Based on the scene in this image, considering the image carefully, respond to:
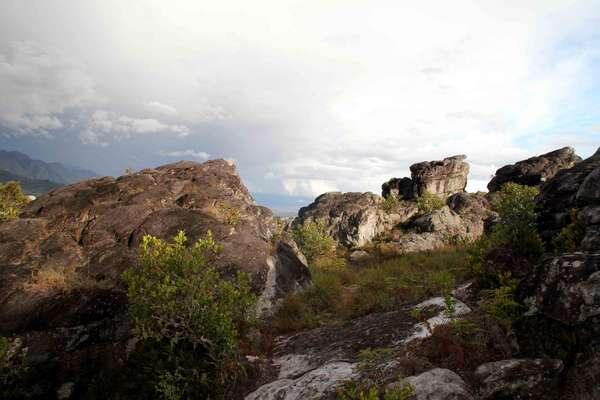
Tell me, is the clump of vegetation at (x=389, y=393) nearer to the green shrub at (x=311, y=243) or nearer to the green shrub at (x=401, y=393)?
the green shrub at (x=401, y=393)

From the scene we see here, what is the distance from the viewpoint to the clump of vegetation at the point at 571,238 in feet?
38.6

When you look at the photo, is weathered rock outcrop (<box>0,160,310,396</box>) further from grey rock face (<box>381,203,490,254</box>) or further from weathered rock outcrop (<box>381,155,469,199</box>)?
weathered rock outcrop (<box>381,155,469,199</box>)

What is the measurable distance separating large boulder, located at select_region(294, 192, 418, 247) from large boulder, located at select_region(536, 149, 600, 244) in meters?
32.1

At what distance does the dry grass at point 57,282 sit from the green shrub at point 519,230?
15.7 m

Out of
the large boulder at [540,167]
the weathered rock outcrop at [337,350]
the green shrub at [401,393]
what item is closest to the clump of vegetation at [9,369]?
the weathered rock outcrop at [337,350]

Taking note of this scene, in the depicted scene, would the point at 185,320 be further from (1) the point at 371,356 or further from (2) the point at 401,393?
(2) the point at 401,393

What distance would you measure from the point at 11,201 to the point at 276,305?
18.0 m

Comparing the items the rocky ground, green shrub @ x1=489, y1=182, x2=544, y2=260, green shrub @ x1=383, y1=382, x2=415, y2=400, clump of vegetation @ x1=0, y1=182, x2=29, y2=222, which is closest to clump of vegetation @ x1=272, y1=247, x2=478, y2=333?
the rocky ground

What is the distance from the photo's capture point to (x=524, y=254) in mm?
13516

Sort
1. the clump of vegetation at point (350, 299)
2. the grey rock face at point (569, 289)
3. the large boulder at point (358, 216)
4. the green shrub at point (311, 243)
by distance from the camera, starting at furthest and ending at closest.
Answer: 1. the large boulder at point (358, 216)
2. the green shrub at point (311, 243)
3. the clump of vegetation at point (350, 299)
4. the grey rock face at point (569, 289)

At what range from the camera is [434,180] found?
64.2m

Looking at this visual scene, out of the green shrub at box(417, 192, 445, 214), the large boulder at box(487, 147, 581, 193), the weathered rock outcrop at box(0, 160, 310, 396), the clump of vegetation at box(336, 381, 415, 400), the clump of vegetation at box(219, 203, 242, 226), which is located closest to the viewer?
the clump of vegetation at box(336, 381, 415, 400)

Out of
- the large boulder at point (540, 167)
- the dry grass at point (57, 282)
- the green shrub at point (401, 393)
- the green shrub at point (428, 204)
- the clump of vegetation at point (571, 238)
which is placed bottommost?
the green shrub at point (401, 393)

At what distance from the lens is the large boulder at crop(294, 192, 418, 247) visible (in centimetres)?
4988
